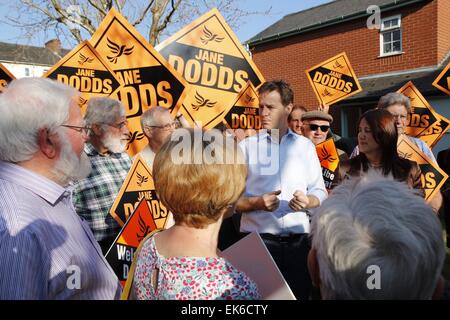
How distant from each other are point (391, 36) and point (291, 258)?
13848mm

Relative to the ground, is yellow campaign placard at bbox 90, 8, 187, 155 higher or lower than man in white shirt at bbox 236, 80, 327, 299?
higher

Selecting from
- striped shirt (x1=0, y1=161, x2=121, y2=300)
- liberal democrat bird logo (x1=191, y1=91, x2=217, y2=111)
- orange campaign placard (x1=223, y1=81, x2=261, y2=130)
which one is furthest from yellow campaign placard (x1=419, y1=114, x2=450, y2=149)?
striped shirt (x1=0, y1=161, x2=121, y2=300)

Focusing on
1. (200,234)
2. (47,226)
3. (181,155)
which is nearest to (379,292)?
(200,234)

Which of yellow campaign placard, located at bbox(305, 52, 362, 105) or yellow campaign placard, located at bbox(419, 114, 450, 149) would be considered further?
yellow campaign placard, located at bbox(305, 52, 362, 105)

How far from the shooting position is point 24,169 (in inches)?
56.6

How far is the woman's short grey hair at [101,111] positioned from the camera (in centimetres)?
289

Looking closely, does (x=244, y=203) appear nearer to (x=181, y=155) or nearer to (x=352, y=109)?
(x=181, y=155)

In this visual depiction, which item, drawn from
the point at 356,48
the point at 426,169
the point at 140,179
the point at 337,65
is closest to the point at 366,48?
the point at 356,48

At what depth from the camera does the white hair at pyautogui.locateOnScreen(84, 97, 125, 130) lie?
2889 millimetres

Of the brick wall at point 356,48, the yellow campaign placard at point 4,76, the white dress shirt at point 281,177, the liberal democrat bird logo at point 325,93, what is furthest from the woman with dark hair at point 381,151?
the brick wall at point 356,48

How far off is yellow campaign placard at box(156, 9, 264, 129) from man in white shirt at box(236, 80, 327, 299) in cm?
65

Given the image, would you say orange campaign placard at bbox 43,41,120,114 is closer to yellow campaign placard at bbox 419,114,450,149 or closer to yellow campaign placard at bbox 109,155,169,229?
yellow campaign placard at bbox 109,155,169,229

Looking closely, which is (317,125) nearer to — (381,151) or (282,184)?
(381,151)

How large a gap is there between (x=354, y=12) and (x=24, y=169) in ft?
52.5
